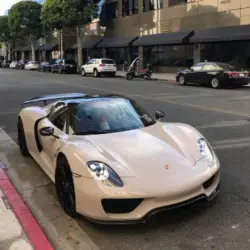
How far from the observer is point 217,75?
20984mm

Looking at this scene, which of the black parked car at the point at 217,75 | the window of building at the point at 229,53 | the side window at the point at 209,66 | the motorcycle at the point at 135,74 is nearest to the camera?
the black parked car at the point at 217,75

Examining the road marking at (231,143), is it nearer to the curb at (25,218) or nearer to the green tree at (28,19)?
the curb at (25,218)

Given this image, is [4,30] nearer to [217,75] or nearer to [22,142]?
[217,75]

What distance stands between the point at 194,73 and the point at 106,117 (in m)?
18.2

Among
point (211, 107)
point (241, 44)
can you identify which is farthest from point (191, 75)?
point (211, 107)

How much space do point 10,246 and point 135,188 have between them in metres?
1.33

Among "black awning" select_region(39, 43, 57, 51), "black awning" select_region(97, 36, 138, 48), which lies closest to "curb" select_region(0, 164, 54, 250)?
"black awning" select_region(97, 36, 138, 48)

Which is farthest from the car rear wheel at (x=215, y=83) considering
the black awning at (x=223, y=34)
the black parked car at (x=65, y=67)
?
the black parked car at (x=65, y=67)

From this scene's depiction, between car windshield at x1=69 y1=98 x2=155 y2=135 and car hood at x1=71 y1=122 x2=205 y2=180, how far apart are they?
0.68 feet

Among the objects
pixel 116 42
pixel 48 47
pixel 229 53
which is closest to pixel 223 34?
pixel 229 53

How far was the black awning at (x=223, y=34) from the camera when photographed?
27.0m

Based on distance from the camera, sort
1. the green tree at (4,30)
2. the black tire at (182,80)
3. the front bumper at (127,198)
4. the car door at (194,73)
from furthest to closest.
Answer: the green tree at (4,30), the black tire at (182,80), the car door at (194,73), the front bumper at (127,198)

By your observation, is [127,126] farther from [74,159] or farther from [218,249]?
[218,249]

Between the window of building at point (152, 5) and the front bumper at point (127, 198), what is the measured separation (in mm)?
35375
